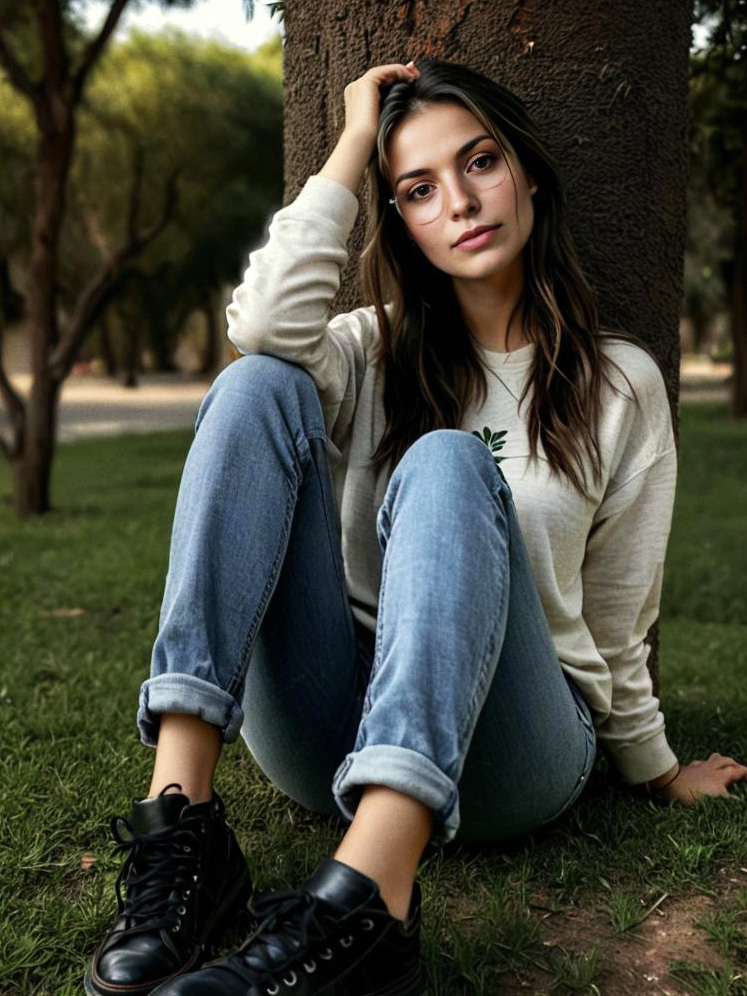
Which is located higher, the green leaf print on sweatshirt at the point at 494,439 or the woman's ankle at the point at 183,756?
the green leaf print on sweatshirt at the point at 494,439

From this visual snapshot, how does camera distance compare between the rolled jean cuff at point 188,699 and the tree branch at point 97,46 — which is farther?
the tree branch at point 97,46

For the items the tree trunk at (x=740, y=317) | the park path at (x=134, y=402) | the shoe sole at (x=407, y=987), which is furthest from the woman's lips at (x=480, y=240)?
the park path at (x=134, y=402)

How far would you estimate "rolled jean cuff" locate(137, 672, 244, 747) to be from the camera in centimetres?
173

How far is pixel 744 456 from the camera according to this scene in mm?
10633

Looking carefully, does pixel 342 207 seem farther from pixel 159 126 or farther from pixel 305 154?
pixel 159 126

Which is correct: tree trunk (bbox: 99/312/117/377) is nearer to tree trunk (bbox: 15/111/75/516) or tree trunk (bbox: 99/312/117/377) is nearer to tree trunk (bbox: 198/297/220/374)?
tree trunk (bbox: 198/297/220/374)

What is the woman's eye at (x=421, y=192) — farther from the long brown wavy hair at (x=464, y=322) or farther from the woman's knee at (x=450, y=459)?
the woman's knee at (x=450, y=459)

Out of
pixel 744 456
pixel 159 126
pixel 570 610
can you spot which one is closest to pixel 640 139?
pixel 570 610

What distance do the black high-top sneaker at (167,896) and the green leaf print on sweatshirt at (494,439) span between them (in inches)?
31.7

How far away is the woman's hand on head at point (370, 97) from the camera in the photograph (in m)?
2.18

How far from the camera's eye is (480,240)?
2.09m

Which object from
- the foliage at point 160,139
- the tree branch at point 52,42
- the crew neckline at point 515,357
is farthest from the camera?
the foliage at point 160,139

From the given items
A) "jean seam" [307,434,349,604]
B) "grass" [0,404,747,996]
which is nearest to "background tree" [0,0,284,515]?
"grass" [0,404,747,996]

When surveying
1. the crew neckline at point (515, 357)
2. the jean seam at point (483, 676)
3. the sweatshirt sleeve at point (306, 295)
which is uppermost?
the sweatshirt sleeve at point (306, 295)
